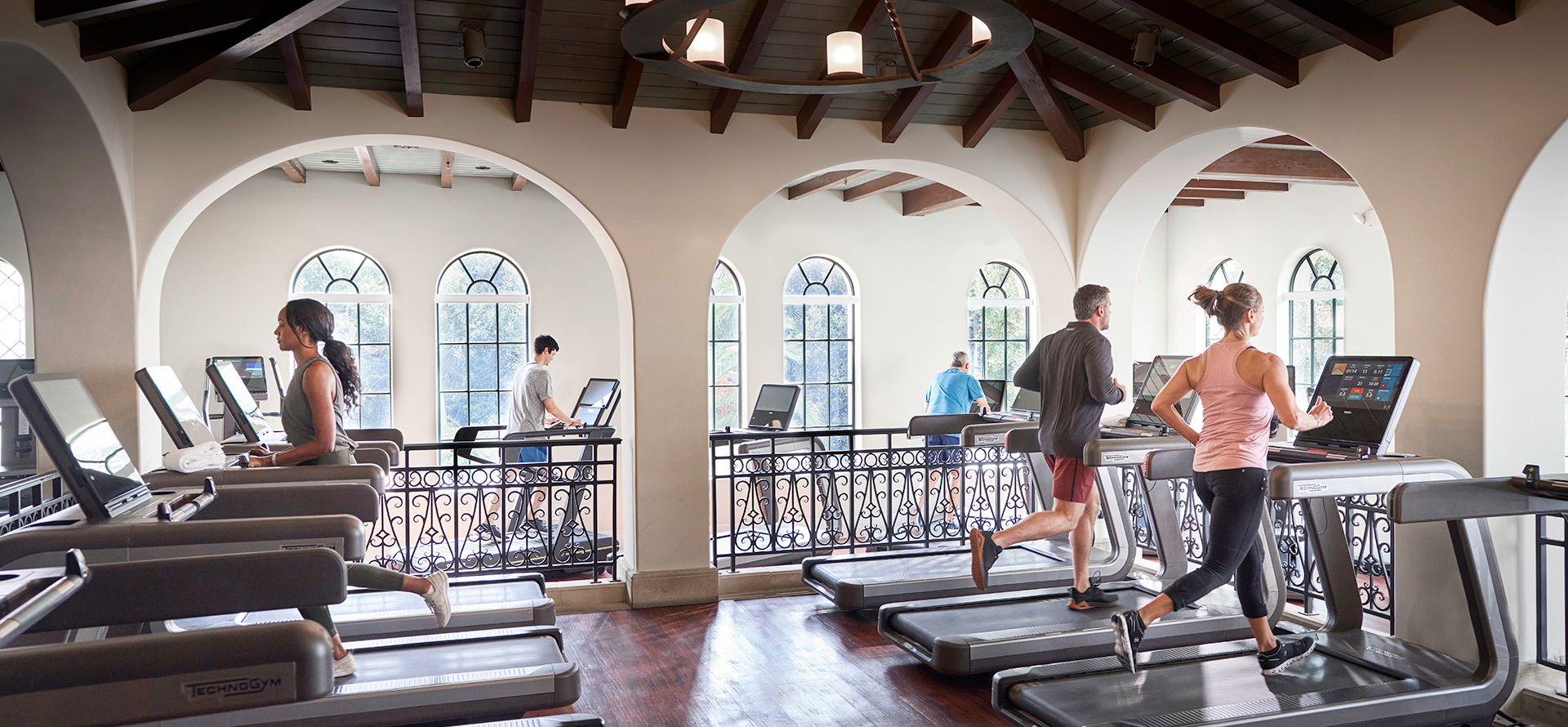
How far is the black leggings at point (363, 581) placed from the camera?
10.6 feet

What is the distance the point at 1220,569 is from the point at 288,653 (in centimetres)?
302

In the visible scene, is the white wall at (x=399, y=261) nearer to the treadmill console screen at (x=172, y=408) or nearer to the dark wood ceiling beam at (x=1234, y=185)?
the dark wood ceiling beam at (x=1234, y=185)

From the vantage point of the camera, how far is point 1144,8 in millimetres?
4438

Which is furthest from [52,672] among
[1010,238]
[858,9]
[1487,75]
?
[1010,238]

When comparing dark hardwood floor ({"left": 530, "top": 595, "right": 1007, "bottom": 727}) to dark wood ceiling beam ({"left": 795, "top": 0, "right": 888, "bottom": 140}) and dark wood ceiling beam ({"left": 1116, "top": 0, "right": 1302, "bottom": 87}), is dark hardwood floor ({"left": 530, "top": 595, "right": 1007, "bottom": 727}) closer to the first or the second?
dark wood ceiling beam ({"left": 795, "top": 0, "right": 888, "bottom": 140})

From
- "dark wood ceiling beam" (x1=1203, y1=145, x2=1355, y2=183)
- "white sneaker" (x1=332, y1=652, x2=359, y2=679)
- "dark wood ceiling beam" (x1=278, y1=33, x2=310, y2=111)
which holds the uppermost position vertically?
"dark wood ceiling beam" (x1=1203, y1=145, x2=1355, y2=183)

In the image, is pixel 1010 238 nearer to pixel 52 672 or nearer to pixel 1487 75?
pixel 1487 75

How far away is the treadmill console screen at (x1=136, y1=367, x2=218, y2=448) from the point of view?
3695 millimetres

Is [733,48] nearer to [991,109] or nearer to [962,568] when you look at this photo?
[991,109]

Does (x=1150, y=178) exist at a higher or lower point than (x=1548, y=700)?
higher

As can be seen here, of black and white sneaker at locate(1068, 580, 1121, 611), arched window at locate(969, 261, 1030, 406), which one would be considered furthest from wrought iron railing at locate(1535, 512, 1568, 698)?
arched window at locate(969, 261, 1030, 406)

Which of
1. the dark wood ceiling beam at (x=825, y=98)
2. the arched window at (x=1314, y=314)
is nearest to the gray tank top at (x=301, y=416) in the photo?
the dark wood ceiling beam at (x=825, y=98)

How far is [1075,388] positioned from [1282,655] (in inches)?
52.8

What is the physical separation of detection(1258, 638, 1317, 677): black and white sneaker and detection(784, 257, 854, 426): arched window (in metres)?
7.36
